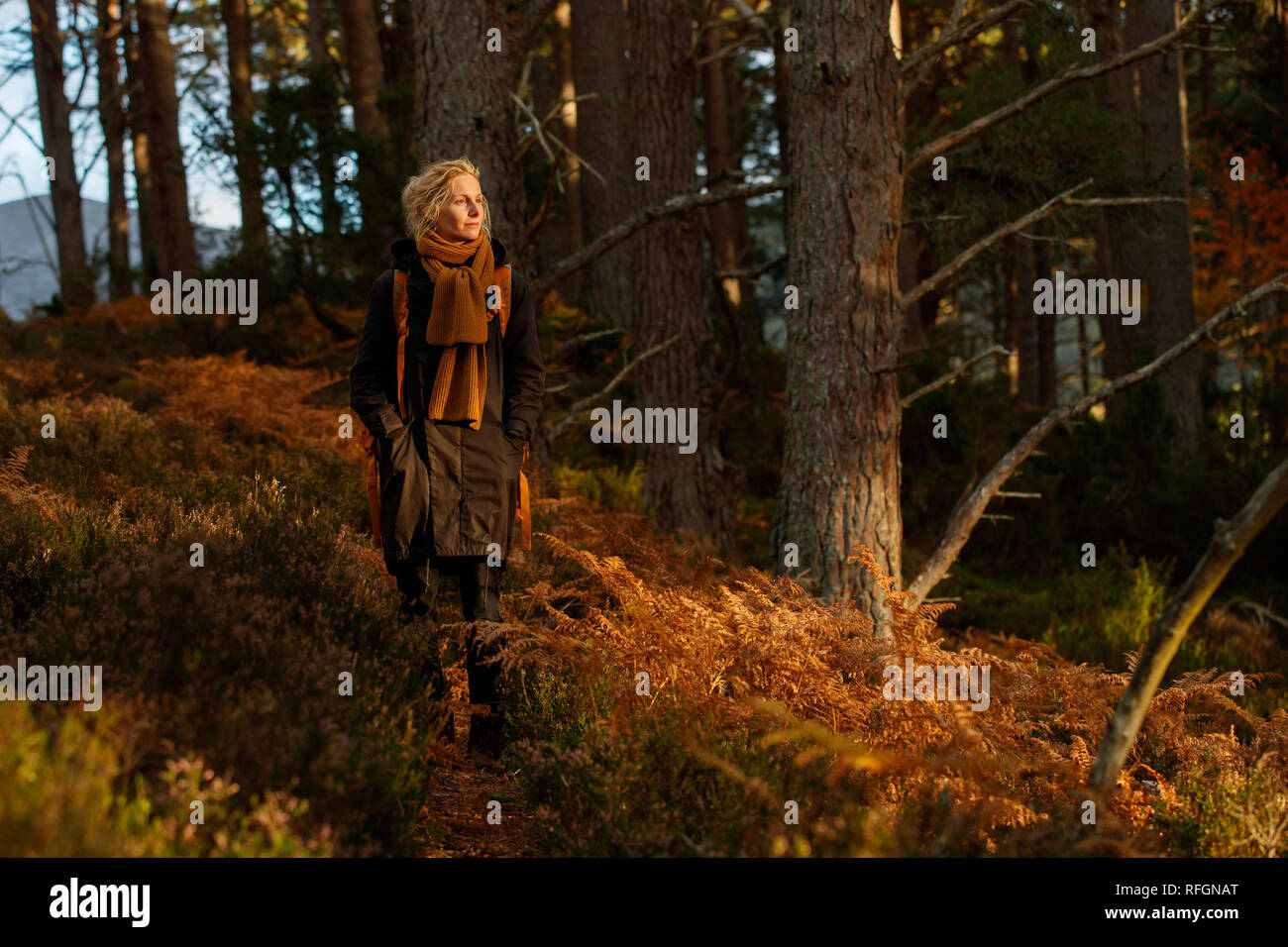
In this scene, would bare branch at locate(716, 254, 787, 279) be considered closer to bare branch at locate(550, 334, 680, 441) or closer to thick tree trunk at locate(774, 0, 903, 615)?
bare branch at locate(550, 334, 680, 441)

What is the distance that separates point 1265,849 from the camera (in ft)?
12.2

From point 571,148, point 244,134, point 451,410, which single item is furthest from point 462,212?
point 571,148

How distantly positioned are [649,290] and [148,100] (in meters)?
10.2

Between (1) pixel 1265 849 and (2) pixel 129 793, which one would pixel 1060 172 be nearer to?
(1) pixel 1265 849

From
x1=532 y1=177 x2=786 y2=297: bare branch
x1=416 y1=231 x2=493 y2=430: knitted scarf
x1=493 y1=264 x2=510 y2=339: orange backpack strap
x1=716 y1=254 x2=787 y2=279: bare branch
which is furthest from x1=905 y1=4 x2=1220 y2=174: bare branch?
x1=416 y1=231 x2=493 y2=430: knitted scarf

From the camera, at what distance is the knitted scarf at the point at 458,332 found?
4.38m

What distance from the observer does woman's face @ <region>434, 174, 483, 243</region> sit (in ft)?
14.7

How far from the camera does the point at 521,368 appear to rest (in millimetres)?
4688

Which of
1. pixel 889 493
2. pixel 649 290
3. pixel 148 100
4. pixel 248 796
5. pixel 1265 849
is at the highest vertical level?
pixel 148 100

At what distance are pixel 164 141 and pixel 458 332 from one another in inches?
534

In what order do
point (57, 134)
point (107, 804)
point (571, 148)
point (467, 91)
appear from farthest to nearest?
point (57, 134)
point (571, 148)
point (467, 91)
point (107, 804)

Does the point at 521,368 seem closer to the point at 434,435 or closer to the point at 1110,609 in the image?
the point at 434,435

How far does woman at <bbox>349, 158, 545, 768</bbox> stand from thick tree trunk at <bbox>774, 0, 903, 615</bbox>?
2424mm
